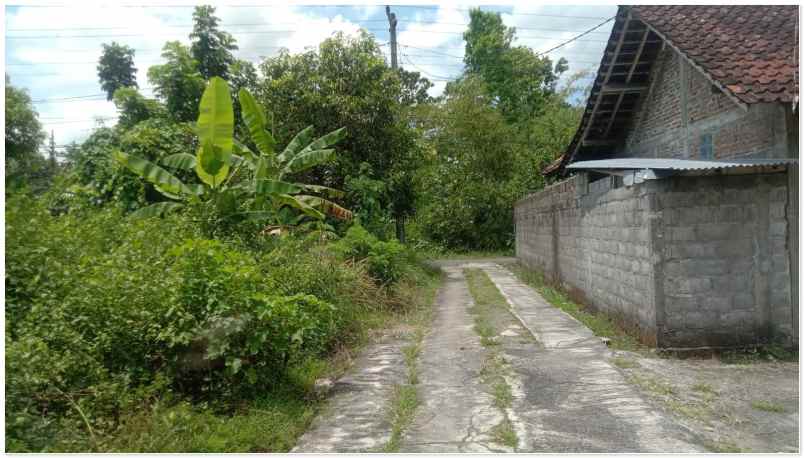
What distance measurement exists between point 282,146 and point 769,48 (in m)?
10.1

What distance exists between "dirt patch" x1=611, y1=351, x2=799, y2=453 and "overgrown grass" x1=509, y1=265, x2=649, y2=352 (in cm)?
41

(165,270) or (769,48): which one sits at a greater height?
(769,48)

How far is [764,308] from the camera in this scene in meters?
6.19

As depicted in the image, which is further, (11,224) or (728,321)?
(728,321)

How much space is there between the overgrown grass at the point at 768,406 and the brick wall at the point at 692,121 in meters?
3.25

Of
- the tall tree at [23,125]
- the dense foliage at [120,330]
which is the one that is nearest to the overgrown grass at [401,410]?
the dense foliage at [120,330]

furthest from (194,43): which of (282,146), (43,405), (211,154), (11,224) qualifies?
(43,405)

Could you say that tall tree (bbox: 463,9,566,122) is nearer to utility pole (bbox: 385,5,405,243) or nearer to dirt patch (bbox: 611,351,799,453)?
utility pole (bbox: 385,5,405,243)

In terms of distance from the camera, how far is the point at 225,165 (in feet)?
29.0

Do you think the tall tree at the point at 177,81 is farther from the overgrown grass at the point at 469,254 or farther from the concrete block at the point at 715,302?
the concrete block at the point at 715,302

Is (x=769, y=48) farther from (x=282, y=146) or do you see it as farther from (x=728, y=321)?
(x=282, y=146)

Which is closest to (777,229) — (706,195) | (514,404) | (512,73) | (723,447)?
(706,195)

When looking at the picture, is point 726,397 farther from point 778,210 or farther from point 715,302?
Result: point 778,210

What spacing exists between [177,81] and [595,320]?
1342 centimetres
